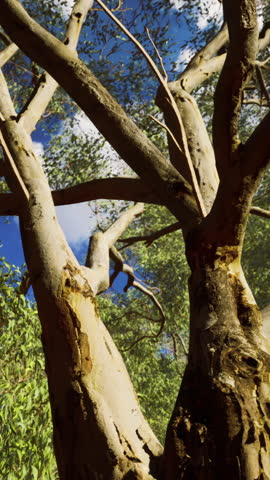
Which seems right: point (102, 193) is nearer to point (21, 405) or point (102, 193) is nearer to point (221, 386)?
point (221, 386)

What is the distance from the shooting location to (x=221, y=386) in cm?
141

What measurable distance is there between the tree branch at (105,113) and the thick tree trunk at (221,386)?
1.09 feet

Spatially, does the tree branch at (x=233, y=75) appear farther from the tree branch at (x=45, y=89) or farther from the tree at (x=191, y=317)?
the tree branch at (x=45, y=89)

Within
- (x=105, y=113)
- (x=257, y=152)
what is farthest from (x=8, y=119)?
(x=257, y=152)

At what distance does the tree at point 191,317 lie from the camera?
1.36 metres

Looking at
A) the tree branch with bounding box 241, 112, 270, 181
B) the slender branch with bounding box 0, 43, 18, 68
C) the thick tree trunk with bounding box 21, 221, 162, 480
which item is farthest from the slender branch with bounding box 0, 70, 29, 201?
the slender branch with bounding box 0, 43, 18, 68

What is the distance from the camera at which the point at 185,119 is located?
3.17 m

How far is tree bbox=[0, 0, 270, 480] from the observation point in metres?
1.36

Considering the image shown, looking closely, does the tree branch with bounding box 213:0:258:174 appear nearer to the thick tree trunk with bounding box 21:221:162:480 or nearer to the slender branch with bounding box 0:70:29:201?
the thick tree trunk with bounding box 21:221:162:480

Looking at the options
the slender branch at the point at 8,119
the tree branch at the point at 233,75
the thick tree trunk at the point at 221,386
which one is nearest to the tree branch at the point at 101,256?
the slender branch at the point at 8,119

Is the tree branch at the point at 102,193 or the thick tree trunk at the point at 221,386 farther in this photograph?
the tree branch at the point at 102,193

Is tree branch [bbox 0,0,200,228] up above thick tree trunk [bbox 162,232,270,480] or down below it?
above

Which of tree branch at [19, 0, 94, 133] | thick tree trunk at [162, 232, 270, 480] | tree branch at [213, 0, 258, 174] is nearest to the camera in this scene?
thick tree trunk at [162, 232, 270, 480]

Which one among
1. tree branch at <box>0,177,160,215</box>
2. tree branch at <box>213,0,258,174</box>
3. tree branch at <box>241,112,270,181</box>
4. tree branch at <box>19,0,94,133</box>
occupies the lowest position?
tree branch at <box>241,112,270,181</box>
